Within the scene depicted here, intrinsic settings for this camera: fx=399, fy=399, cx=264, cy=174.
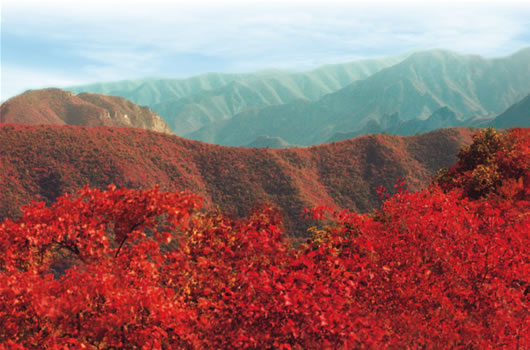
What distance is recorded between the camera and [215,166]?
11975 centimetres

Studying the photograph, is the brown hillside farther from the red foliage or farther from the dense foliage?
the dense foliage

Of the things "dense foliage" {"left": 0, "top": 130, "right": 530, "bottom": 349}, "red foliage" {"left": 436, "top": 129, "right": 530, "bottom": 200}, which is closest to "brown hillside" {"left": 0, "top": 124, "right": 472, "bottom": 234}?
"red foliage" {"left": 436, "top": 129, "right": 530, "bottom": 200}

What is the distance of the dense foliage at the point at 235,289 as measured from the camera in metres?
10.1

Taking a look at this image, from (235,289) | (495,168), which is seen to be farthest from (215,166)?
(235,289)

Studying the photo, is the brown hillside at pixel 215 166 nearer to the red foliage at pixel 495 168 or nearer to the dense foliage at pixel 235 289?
the red foliage at pixel 495 168

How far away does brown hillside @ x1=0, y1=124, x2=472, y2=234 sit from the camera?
97.7 meters

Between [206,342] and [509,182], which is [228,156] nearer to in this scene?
[509,182]

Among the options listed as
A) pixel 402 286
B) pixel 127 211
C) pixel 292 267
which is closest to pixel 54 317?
pixel 127 211

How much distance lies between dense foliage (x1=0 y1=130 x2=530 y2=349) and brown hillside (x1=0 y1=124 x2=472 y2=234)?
83.2 m

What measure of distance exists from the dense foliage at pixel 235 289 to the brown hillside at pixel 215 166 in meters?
83.2

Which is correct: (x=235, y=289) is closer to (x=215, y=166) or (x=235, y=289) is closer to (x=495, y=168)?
(x=495, y=168)

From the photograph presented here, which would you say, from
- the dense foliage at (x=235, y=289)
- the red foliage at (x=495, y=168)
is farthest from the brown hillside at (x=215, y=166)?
the dense foliage at (x=235, y=289)

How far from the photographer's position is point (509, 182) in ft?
104

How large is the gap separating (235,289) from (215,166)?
108m
